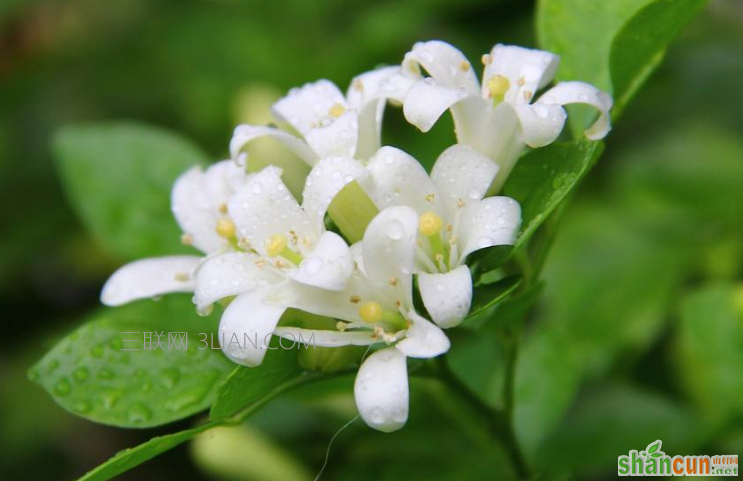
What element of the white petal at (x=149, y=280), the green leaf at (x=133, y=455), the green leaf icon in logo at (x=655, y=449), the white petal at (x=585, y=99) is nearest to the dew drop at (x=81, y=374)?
the white petal at (x=149, y=280)

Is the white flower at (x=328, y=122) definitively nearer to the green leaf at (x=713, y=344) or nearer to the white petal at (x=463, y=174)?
the white petal at (x=463, y=174)

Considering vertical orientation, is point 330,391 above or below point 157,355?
below

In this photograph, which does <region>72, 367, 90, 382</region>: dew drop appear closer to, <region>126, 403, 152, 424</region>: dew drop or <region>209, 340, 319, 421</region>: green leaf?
<region>126, 403, 152, 424</region>: dew drop

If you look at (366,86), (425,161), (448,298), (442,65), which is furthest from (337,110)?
(425,161)

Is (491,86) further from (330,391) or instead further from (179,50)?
(179,50)

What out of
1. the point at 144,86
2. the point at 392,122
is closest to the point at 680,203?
the point at 392,122

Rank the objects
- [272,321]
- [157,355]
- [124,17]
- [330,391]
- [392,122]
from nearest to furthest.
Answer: [272,321] < [157,355] < [330,391] < [392,122] < [124,17]
